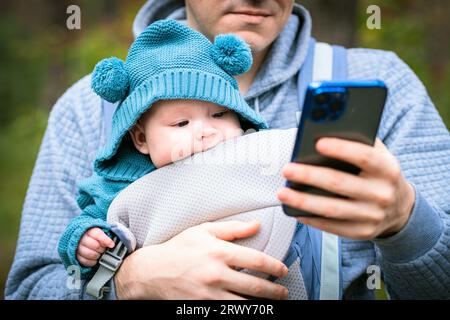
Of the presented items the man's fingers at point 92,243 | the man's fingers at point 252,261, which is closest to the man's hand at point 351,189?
the man's fingers at point 252,261

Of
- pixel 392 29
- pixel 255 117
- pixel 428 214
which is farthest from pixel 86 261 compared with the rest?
pixel 392 29

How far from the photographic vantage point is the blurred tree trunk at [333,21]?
3821mm

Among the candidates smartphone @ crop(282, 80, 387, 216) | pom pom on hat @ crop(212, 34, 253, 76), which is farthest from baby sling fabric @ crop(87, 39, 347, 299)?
smartphone @ crop(282, 80, 387, 216)

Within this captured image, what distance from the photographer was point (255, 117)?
A: 1.85 m

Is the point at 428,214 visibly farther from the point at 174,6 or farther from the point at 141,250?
the point at 174,6

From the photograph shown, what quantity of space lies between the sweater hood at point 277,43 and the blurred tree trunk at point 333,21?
4.26 ft

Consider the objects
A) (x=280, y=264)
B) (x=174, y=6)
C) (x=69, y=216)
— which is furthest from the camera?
(x=174, y=6)

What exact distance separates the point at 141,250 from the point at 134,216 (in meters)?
0.10

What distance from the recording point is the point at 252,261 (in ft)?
5.30

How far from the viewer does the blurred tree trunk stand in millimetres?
3821

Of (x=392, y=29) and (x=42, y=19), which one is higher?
(x=392, y=29)

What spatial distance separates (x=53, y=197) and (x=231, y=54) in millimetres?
911

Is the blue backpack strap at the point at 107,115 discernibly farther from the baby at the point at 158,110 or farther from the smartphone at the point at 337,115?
the smartphone at the point at 337,115

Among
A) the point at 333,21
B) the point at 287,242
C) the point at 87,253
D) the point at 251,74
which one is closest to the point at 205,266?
the point at 287,242
